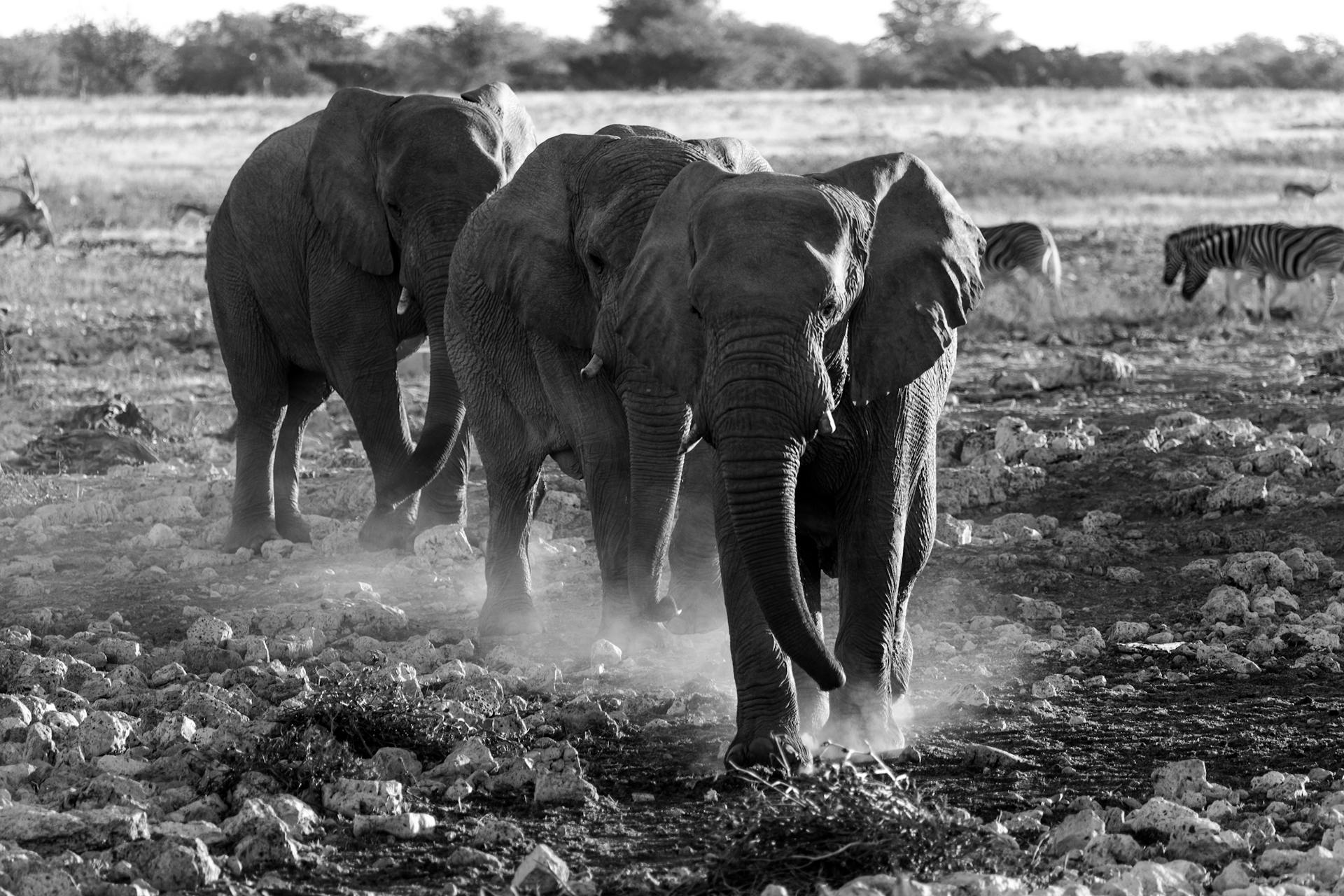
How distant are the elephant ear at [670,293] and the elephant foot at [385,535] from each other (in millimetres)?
3478

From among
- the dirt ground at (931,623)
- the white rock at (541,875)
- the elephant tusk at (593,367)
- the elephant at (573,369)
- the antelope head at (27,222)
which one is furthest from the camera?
the antelope head at (27,222)

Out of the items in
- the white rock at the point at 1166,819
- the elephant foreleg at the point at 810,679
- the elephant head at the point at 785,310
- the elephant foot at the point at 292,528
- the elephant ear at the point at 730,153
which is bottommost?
the elephant foot at the point at 292,528

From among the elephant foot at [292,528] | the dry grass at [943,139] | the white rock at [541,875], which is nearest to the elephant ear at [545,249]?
the white rock at [541,875]

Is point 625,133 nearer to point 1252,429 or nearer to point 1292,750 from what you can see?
point 1292,750

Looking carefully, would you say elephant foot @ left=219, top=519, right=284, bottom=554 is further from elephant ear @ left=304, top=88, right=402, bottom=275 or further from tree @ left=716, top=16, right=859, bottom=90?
tree @ left=716, top=16, right=859, bottom=90

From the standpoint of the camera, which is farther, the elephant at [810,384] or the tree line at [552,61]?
the tree line at [552,61]

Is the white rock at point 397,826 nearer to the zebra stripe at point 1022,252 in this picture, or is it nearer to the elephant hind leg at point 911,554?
the elephant hind leg at point 911,554

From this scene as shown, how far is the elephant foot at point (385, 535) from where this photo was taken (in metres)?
8.20

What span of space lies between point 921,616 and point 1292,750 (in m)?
1.97

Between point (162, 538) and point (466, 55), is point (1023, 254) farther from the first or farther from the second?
point (466, 55)

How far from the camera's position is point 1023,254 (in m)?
18.5

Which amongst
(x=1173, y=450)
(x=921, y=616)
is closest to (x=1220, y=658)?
(x=921, y=616)

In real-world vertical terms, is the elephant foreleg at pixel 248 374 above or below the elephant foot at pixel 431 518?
above

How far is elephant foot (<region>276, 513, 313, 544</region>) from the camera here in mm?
8633
